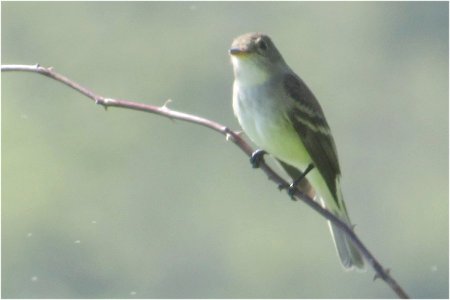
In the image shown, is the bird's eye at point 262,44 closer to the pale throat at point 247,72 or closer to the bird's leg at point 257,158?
the pale throat at point 247,72

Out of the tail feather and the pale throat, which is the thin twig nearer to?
the tail feather

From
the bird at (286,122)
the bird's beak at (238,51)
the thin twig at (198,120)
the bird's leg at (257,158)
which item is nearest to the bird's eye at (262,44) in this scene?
the bird at (286,122)

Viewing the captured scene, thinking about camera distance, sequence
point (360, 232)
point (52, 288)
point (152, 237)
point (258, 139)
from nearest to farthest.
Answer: point (258, 139)
point (52, 288)
point (360, 232)
point (152, 237)

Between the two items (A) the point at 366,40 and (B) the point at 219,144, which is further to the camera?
(A) the point at 366,40

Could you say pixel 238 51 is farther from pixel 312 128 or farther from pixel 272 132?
pixel 312 128

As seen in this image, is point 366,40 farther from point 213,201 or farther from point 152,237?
point 152,237

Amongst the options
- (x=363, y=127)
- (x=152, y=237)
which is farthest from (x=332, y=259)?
(x=363, y=127)

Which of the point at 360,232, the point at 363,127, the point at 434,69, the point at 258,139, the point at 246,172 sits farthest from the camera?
the point at 434,69
